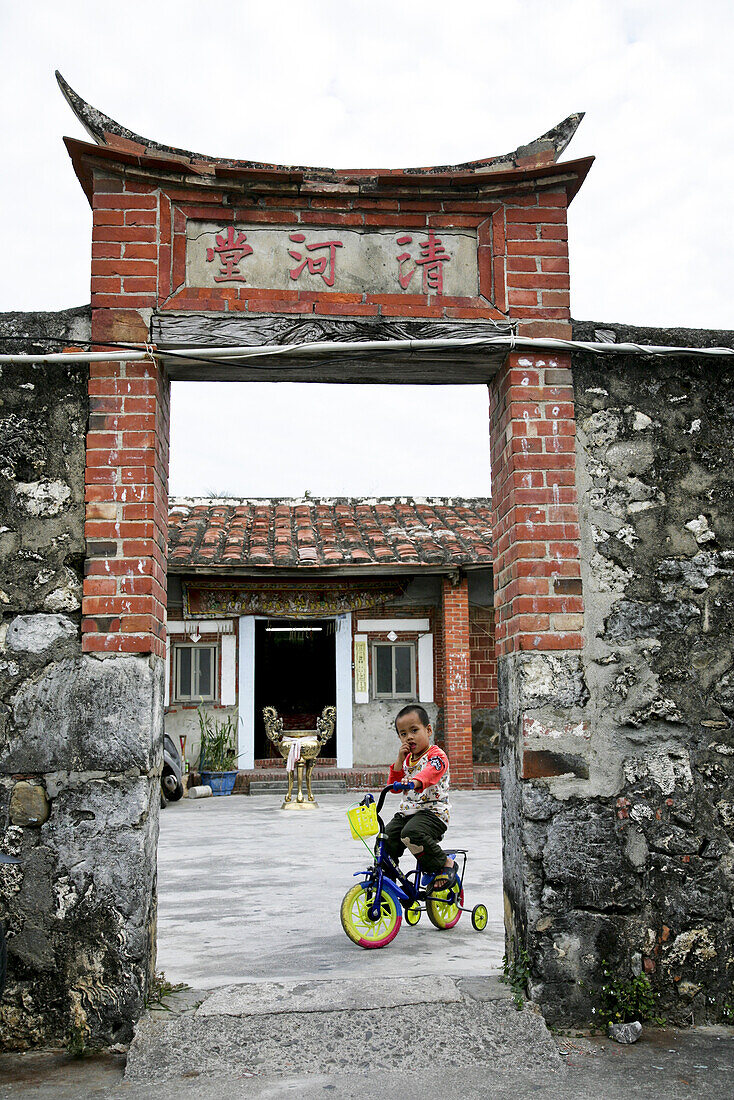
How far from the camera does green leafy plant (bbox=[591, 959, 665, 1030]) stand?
11.3ft

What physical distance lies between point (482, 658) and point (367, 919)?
9345 mm

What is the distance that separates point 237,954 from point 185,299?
307 centimetres

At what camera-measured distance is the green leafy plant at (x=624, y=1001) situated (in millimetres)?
3432

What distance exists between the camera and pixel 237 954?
439 cm

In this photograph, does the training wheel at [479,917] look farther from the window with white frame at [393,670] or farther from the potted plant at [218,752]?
the window with white frame at [393,670]

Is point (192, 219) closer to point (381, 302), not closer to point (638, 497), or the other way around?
point (381, 302)

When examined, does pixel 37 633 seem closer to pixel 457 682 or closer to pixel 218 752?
pixel 218 752

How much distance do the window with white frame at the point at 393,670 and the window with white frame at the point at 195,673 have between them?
96.1 inches

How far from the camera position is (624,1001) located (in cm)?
344

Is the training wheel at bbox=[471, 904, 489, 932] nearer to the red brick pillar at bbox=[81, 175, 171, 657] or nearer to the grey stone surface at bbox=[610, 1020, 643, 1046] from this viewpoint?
the grey stone surface at bbox=[610, 1020, 643, 1046]

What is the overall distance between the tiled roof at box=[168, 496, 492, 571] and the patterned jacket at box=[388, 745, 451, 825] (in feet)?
26.5

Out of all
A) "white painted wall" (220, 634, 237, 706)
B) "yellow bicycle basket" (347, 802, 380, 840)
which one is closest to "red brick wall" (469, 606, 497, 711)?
"white painted wall" (220, 634, 237, 706)

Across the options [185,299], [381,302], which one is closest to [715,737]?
[381,302]

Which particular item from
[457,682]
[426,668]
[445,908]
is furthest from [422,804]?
[426,668]
